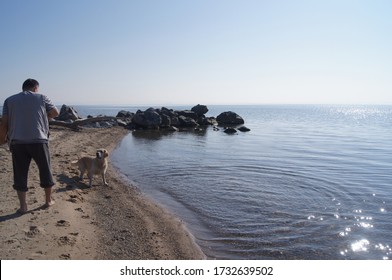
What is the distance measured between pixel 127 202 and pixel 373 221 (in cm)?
690

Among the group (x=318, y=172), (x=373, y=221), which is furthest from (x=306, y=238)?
(x=318, y=172)

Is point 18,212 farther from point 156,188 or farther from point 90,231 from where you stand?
point 156,188

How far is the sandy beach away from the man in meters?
0.91

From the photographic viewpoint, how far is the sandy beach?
5.82m

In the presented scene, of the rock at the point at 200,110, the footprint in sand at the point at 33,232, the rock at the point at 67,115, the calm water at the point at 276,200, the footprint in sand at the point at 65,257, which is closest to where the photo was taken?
the footprint in sand at the point at 65,257

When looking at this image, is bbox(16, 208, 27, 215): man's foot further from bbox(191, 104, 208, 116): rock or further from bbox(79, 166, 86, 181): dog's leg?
bbox(191, 104, 208, 116): rock

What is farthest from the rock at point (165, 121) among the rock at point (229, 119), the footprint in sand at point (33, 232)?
the footprint in sand at point (33, 232)

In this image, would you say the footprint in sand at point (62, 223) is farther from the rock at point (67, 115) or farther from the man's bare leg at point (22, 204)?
the rock at point (67, 115)

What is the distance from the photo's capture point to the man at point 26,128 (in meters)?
6.46

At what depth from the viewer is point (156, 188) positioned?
12.6 m

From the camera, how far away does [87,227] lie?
23.6ft

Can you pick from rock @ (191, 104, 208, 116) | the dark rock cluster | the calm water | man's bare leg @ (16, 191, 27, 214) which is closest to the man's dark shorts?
man's bare leg @ (16, 191, 27, 214)

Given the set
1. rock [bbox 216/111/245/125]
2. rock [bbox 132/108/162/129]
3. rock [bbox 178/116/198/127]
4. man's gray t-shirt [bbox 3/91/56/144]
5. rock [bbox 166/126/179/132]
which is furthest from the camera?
rock [bbox 216/111/245/125]

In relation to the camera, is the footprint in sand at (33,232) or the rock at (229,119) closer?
the footprint in sand at (33,232)
